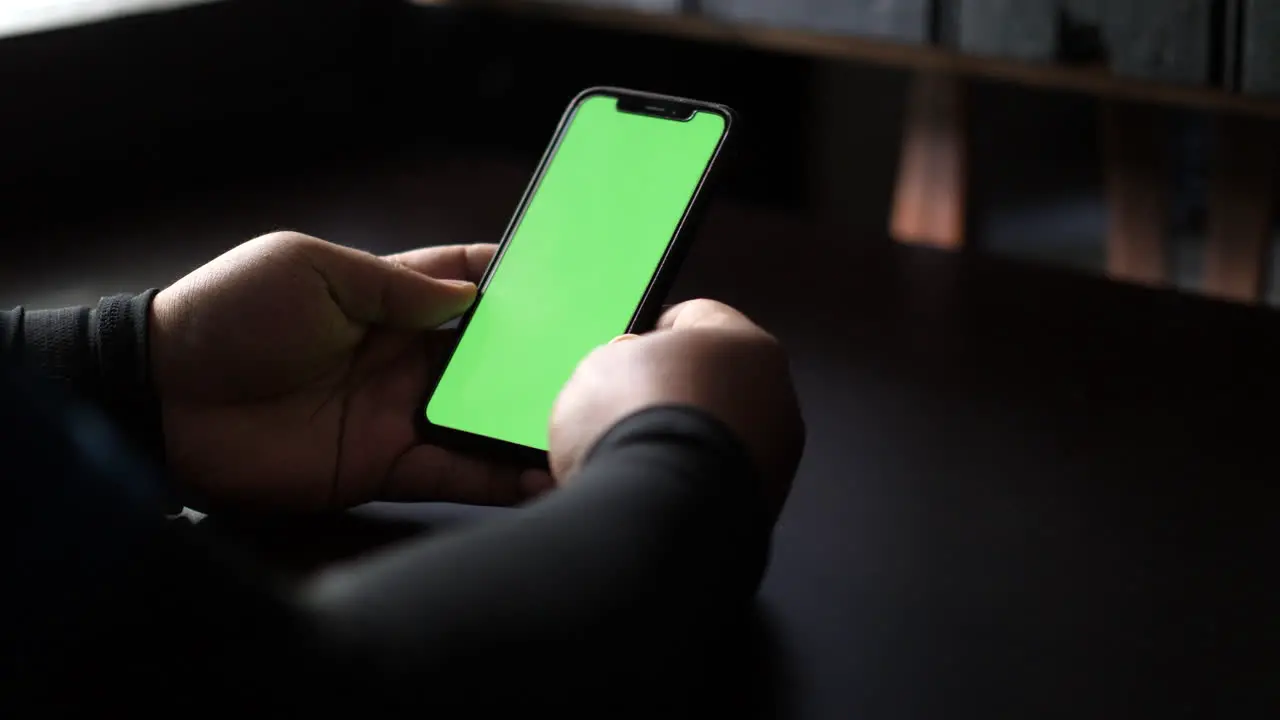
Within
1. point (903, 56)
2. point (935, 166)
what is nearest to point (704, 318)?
point (903, 56)

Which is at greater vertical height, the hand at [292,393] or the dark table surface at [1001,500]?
the hand at [292,393]

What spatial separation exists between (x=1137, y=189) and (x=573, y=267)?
84 centimetres

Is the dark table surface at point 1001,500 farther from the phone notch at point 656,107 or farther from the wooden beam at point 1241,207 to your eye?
the wooden beam at point 1241,207

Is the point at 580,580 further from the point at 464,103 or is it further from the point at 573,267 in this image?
the point at 464,103

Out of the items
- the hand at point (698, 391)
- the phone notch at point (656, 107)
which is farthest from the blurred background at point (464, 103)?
the hand at point (698, 391)

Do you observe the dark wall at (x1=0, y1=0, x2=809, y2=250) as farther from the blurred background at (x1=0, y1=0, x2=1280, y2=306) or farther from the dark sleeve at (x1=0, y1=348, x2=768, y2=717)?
the dark sleeve at (x1=0, y1=348, x2=768, y2=717)

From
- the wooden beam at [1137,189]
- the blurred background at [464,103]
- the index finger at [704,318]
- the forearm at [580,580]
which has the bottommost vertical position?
the wooden beam at [1137,189]

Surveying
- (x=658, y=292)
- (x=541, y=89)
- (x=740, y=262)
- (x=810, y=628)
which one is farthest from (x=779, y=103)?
(x=810, y=628)

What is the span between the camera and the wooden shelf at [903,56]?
3.19 ft

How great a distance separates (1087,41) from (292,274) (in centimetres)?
69

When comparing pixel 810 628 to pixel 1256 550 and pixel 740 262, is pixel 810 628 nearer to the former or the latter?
pixel 1256 550

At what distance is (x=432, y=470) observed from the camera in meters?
0.53

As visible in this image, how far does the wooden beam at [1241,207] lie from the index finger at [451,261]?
709 millimetres

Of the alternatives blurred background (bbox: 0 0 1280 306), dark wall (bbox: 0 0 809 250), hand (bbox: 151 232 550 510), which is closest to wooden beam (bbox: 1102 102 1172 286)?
blurred background (bbox: 0 0 1280 306)
